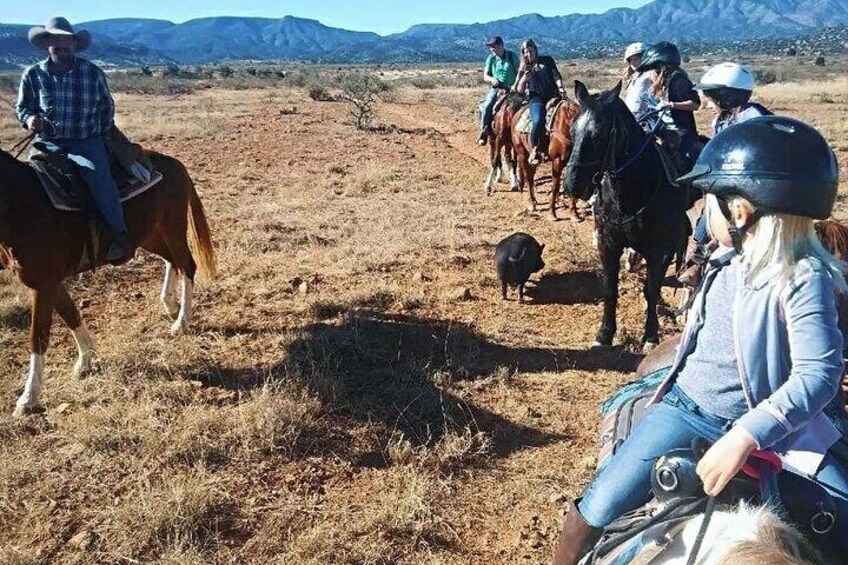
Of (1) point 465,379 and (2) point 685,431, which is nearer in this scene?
(2) point 685,431

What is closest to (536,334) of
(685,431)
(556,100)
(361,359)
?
(361,359)

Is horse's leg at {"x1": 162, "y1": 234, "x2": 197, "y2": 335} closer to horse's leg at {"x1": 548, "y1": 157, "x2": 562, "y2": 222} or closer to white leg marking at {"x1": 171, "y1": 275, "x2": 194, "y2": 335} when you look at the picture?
white leg marking at {"x1": 171, "y1": 275, "x2": 194, "y2": 335}

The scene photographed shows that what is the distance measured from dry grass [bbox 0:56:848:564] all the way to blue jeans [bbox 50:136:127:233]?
115 centimetres

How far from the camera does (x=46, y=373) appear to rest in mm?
5227

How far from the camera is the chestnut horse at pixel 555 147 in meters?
9.77

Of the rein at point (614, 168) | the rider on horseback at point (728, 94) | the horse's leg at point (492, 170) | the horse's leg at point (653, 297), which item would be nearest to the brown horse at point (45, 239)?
the rein at point (614, 168)

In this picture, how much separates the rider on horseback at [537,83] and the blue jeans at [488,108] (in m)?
1.41

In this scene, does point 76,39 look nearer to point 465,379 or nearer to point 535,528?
point 465,379

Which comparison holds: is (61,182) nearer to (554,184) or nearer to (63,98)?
(63,98)

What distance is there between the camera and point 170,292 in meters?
6.30

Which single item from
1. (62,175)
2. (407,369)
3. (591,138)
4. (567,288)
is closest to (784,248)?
(591,138)

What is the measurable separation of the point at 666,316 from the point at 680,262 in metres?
0.54

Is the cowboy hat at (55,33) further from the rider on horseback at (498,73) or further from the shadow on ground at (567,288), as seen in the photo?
the rider on horseback at (498,73)

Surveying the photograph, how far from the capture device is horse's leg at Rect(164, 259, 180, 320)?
6.29 m
